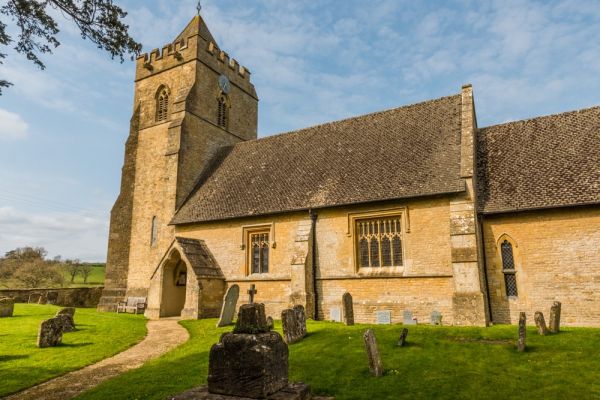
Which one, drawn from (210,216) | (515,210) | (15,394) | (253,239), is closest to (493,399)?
(15,394)

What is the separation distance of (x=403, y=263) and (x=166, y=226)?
13.6 meters

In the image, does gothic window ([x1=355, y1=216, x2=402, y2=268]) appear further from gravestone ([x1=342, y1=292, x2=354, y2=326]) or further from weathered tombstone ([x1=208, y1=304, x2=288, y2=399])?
weathered tombstone ([x1=208, y1=304, x2=288, y2=399])

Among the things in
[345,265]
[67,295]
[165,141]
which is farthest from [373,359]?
[67,295]

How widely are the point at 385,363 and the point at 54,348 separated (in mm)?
9550

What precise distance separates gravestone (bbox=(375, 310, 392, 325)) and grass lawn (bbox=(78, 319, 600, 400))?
117 inches

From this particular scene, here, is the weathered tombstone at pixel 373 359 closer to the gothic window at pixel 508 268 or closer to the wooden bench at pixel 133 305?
the gothic window at pixel 508 268

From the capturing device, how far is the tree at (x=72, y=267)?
59.4 metres

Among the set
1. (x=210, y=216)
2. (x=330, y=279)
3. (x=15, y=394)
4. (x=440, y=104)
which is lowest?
(x=15, y=394)

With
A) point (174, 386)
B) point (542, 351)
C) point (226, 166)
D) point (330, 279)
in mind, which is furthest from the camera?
point (226, 166)

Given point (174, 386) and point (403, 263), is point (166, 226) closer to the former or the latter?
point (403, 263)

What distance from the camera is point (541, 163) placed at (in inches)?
648

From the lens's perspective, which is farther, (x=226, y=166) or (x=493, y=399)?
(x=226, y=166)

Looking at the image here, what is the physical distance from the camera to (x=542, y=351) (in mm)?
9656

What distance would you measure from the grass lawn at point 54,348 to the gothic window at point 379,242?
30.3 feet
